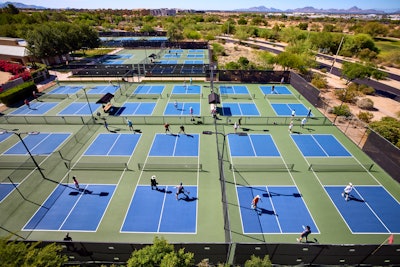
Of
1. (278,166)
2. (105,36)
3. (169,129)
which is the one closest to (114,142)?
(169,129)

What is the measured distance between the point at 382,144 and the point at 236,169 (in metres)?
13.3

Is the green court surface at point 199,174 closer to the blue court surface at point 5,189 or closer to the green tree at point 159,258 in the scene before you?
the blue court surface at point 5,189

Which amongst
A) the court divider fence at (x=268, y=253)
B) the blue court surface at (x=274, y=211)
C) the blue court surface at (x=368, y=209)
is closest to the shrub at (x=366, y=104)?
the blue court surface at (x=368, y=209)

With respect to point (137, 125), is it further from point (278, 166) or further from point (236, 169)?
point (278, 166)

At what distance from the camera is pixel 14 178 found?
1828 cm

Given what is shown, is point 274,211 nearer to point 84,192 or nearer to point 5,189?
point 84,192

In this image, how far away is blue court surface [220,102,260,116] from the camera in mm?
28844

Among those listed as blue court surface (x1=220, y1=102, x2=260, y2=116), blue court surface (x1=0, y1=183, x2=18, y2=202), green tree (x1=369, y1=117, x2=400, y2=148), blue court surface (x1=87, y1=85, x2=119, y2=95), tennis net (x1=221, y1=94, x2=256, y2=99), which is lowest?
blue court surface (x1=0, y1=183, x2=18, y2=202)

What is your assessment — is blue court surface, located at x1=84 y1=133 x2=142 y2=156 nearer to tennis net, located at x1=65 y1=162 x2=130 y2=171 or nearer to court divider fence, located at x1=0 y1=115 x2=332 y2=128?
tennis net, located at x1=65 y1=162 x2=130 y2=171

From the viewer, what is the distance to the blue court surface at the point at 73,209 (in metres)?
14.5

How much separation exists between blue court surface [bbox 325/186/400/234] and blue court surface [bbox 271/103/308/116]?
13.7 meters

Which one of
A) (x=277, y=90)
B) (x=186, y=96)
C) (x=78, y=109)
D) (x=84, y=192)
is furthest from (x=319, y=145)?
(x=78, y=109)

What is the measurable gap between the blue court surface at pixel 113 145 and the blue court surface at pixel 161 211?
5948 mm

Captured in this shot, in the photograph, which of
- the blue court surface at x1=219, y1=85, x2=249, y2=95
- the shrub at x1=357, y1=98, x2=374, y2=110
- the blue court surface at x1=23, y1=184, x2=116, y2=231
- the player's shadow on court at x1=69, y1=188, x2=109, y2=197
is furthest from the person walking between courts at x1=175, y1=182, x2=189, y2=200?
the shrub at x1=357, y1=98, x2=374, y2=110
